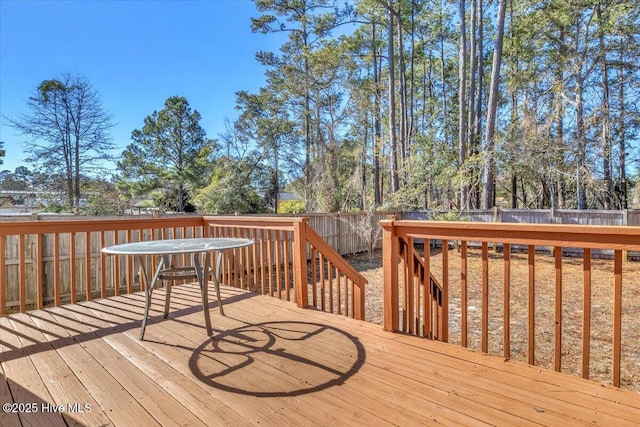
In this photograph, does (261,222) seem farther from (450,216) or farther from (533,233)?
(450,216)

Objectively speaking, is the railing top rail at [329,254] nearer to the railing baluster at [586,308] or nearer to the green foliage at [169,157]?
the railing baluster at [586,308]

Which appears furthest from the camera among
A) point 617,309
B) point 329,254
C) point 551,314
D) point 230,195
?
point 230,195

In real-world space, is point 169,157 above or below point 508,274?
above

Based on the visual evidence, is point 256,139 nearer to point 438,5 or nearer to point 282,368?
point 438,5

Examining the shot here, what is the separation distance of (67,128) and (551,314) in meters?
15.9

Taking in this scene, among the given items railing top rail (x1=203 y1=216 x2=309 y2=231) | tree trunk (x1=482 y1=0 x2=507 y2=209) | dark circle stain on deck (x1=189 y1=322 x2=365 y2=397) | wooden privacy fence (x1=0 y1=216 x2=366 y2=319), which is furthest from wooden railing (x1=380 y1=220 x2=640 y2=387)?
tree trunk (x1=482 y1=0 x2=507 y2=209)

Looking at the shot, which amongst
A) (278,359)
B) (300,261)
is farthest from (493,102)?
(278,359)

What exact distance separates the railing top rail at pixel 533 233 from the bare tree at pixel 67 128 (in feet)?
44.6

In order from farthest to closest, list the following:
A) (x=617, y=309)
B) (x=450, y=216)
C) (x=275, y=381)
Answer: (x=450, y=216) → (x=275, y=381) → (x=617, y=309)

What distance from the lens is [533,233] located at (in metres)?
1.82

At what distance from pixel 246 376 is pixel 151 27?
512 inches

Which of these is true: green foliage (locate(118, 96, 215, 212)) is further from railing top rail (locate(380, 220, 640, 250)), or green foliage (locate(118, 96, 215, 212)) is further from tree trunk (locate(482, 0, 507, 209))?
railing top rail (locate(380, 220, 640, 250))

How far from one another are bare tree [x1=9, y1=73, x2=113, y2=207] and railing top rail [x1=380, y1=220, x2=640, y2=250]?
44.6 feet

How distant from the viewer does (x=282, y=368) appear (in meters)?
1.96
